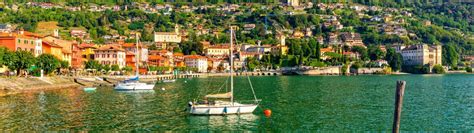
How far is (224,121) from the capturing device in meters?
38.0

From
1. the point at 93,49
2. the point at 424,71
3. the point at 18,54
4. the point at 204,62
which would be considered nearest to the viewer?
the point at 18,54

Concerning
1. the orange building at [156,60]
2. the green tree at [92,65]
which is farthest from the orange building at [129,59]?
the green tree at [92,65]

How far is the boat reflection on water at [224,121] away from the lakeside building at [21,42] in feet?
196

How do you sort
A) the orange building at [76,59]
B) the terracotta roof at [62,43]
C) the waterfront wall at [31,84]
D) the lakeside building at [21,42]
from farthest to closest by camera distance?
the orange building at [76,59] < the terracotta roof at [62,43] < the lakeside building at [21,42] < the waterfront wall at [31,84]

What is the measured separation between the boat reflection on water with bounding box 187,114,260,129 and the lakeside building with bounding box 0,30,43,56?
196 ft

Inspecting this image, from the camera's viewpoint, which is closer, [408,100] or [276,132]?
[276,132]

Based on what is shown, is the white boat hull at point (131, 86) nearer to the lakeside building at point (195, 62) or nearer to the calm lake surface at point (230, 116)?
the calm lake surface at point (230, 116)

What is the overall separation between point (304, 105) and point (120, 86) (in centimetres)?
3139

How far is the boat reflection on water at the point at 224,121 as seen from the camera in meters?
36.2

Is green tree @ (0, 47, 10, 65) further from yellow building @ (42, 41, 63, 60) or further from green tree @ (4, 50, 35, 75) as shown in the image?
yellow building @ (42, 41, 63, 60)

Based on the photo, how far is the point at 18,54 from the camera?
7956 centimetres

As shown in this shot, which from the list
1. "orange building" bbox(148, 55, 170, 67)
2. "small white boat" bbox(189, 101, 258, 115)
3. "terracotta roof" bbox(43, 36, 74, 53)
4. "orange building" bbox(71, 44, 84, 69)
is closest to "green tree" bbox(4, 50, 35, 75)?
"terracotta roof" bbox(43, 36, 74, 53)

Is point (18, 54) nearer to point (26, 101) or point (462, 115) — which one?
point (26, 101)

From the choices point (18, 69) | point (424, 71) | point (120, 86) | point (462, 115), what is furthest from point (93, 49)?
point (424, 71)
